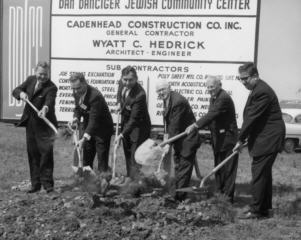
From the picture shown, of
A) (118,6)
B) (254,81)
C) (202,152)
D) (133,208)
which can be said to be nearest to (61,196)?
(133,208)

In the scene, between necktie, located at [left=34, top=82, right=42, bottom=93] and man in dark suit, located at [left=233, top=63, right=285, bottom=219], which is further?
necktie, located at [left=34, top=82, right=42, bottom=93]

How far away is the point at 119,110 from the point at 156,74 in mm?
1195

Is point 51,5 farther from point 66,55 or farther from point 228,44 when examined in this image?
point 228,44

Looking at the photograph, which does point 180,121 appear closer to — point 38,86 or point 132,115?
point 132,115

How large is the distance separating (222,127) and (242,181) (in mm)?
2617

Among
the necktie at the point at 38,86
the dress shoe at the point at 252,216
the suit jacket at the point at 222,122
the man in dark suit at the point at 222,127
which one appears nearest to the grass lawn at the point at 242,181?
the dress shoe at the point at 252,216

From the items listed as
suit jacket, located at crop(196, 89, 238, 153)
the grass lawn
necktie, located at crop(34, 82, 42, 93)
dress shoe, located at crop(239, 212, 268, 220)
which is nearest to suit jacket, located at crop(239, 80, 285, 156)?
suit jacket, located at crop(196, 89, 238, 153)

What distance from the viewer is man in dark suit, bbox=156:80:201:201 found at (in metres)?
6.78

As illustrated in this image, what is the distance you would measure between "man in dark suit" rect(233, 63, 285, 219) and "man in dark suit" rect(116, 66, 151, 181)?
150cm

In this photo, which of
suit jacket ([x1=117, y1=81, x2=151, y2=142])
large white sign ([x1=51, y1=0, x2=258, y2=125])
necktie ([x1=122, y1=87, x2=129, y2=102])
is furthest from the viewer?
large white sign ([x1=51, y1=0, x2=258, y2=125])

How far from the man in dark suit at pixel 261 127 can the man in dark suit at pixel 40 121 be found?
2.52m

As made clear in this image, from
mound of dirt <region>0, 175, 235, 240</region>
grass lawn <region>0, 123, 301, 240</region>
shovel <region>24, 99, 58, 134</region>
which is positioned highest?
shovel <region>24, 99, 58, 134</region>

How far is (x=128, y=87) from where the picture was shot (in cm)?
714

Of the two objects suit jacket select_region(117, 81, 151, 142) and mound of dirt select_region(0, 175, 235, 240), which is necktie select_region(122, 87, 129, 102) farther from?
mound of dirt select_region(0, 175, 235, 240)
